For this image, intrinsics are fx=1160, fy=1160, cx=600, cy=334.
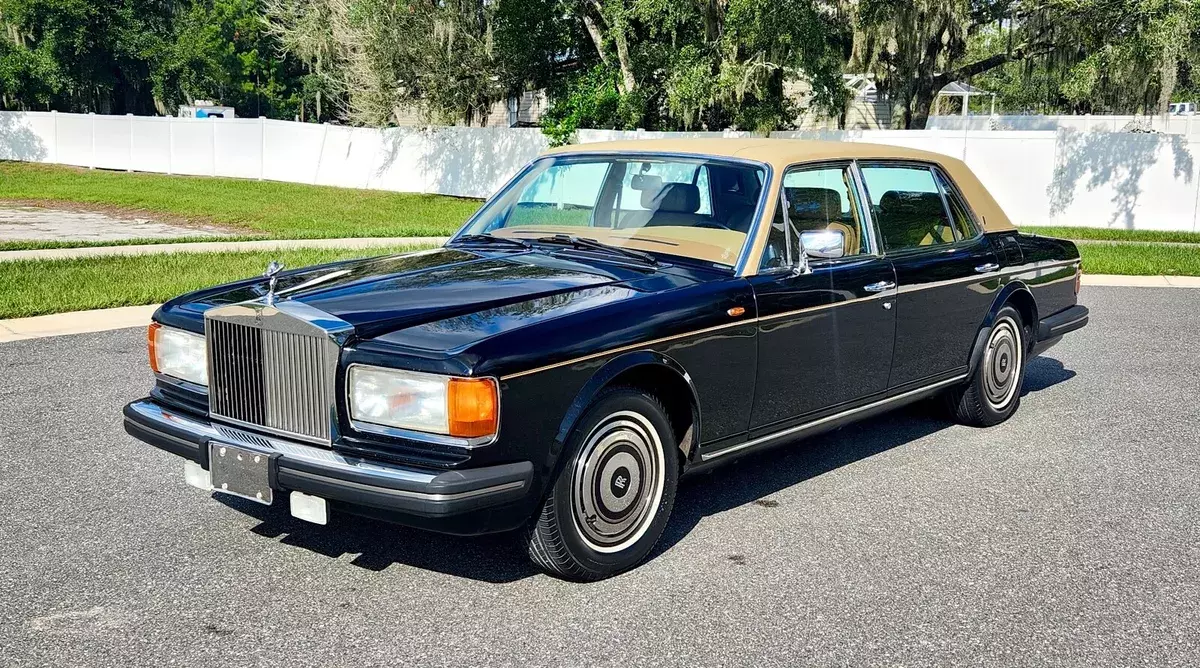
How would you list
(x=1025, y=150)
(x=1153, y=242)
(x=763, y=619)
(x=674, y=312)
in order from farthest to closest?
(x=1025, y=150) → (x=1153, y=242) → (x=674, y=312) → (x=763, y=619)

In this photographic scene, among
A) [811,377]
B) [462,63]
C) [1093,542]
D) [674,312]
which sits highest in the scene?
[462,63]

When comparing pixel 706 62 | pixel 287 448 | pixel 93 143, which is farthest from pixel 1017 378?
pixel 93 143

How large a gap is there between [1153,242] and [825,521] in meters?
16.2

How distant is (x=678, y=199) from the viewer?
5.24 metres

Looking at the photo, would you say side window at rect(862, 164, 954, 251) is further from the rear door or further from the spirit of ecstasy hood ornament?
the spirit of ecstasy hood ornament

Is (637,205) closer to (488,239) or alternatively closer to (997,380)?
(488,239)

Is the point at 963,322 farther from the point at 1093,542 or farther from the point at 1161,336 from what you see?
the point at 1161,336

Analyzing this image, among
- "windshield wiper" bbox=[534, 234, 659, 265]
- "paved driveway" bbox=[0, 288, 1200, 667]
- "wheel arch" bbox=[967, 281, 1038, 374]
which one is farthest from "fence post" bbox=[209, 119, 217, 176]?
"windshield wiper" bbox=[534, 234, 659, 265]

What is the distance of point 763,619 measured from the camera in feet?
13.0

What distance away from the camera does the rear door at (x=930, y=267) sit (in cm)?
573

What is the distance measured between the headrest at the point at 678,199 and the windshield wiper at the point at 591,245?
1.02ft

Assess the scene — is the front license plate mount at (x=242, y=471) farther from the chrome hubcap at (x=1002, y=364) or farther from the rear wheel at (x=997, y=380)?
the chrome hubcap at (x=1002, y=364)

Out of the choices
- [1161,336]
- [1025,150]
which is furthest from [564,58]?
[1161,336]

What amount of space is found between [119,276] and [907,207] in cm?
896
